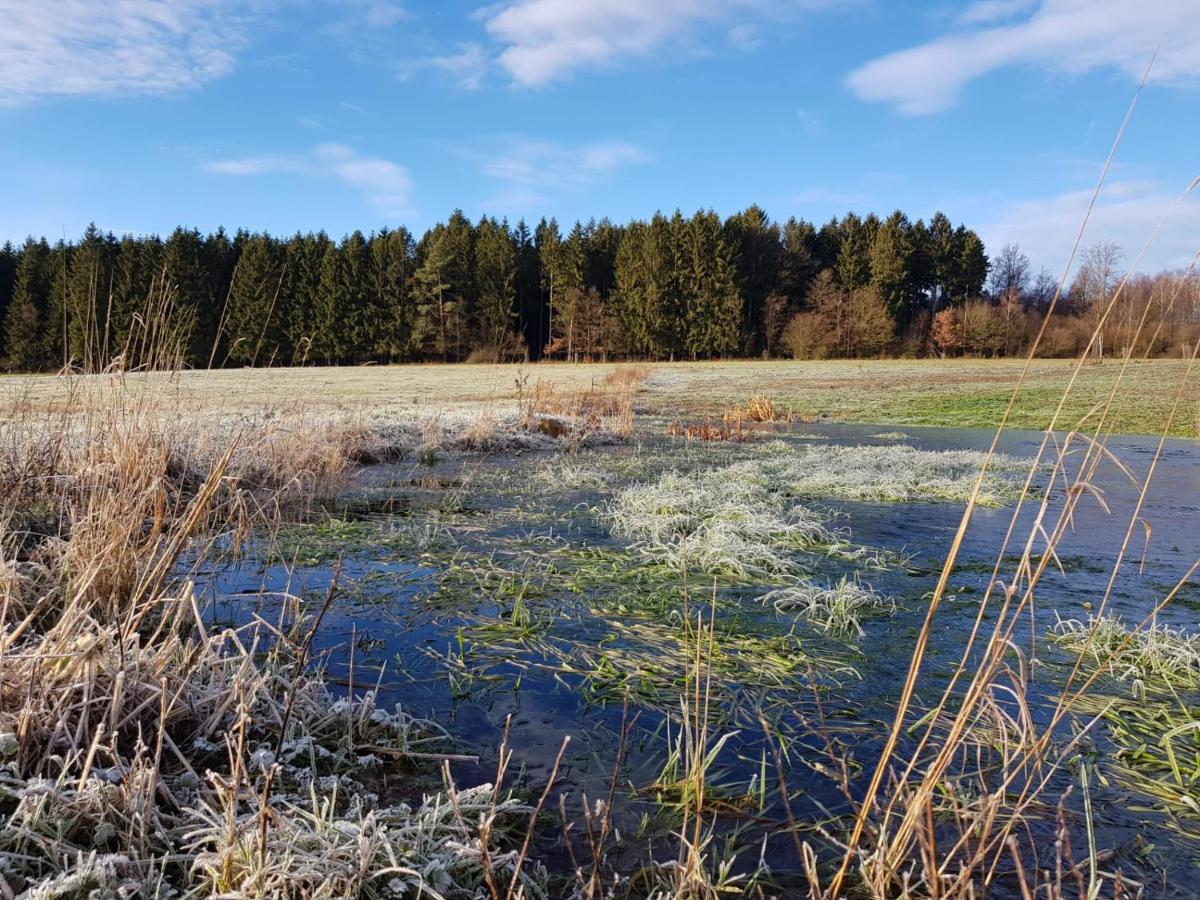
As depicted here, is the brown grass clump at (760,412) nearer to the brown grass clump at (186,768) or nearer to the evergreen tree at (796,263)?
the brown grass clump at (186,768)

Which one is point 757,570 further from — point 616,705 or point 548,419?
point 548,419

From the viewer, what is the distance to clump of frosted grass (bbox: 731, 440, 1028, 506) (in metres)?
7.50

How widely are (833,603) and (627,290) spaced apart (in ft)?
147

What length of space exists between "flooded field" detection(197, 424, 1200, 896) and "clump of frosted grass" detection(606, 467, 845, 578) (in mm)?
32

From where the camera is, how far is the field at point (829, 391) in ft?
53.9

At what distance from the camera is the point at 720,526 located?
532cm

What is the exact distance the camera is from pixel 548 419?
13.4 m

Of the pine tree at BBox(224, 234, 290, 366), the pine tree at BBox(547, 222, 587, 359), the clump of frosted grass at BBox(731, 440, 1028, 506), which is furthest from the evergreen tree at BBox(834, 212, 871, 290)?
the clump of frosted grass at BBox(731, 440, 1028, 506)

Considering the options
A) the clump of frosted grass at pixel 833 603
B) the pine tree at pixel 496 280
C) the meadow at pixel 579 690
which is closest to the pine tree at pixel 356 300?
the pine tree at pixel 496 280

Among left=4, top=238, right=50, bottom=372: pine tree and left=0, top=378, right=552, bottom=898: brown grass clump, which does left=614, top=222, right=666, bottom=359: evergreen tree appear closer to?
left=4, top=238, right=50, bottom=372: pine tree

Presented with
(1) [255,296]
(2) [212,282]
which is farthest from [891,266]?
(2) [212,282]

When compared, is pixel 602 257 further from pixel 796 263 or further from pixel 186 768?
pixel 186 768

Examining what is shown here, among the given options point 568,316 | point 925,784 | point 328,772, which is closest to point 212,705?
point 328,772

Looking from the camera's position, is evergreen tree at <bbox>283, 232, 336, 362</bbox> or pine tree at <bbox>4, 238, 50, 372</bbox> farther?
evergreen tree at <bbox>283, 232, 336, 362</bbox>
